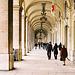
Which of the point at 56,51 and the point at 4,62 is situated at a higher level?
the point at 56,51

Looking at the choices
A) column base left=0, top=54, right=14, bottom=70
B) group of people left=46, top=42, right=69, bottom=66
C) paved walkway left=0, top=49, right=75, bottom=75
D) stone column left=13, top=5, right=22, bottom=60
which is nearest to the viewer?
paved walkway left=0, top=49, right=75, bottom=75

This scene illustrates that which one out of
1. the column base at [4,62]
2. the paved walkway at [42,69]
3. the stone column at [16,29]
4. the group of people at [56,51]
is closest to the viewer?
the paved walkway at [42,69]

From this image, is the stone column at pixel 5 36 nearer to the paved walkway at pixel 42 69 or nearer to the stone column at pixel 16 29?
the paved walkway at pixel 42 69

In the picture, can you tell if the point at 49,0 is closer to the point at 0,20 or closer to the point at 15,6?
the point at 15,6

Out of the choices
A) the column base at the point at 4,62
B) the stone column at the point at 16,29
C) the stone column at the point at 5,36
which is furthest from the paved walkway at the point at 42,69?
the stone column at the point at 16,29

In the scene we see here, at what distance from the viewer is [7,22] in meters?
8.77

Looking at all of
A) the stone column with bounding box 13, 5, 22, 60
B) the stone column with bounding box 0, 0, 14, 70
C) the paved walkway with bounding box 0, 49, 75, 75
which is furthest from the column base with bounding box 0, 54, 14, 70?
the stone column with bounding box 13, 5, 22, 60

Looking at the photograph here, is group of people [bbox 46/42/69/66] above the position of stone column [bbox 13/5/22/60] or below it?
below

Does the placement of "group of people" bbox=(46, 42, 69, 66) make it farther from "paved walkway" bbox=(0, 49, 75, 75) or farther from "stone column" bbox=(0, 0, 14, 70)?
"stone column" bbox=(0, 0, 14, 70)

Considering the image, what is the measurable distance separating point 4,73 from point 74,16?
8122 millimetres

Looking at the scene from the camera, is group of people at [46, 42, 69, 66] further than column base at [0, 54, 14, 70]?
Yes

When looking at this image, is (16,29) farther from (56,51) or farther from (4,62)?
(4,62)

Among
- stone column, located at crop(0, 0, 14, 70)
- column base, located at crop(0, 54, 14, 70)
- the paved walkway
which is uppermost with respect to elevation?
stone column, located at crop(0, 0, 14, 70)

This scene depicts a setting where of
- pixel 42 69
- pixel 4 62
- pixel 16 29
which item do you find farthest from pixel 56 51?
pixel 4 62
